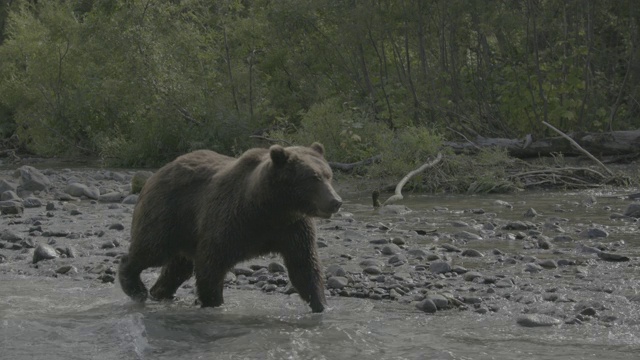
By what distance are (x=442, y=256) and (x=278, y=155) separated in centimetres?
330

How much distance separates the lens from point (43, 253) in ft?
33.0

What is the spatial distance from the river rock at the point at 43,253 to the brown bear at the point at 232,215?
2.49 metres

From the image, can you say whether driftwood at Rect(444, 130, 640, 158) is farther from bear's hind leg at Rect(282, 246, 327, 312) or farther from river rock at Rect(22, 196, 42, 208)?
bear's hind leg at Rect(282, 246, 327, 312)

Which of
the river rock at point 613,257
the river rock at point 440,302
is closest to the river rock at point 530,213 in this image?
the river rock at point 613,257

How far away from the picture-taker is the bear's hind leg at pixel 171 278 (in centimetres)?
794

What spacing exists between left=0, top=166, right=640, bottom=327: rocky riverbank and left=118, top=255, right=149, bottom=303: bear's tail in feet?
1.60

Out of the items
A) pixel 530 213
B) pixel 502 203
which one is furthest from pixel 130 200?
pixel 530 213

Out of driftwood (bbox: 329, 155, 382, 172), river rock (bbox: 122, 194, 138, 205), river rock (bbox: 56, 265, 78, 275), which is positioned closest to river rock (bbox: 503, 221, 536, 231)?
river rock (bbox: 56, 265, 78, 275)

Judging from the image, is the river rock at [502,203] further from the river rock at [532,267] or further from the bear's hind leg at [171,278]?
the bear's hind leg at [171,278]

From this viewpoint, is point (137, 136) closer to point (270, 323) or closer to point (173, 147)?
point (173, 147)

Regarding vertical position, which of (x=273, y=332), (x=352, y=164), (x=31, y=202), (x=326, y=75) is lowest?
(x=273, y=332)

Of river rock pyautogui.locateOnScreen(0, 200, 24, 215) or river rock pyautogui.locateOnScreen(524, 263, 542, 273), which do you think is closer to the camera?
river rock pyautogui.locateOnScreen(524, 263, 542, 273)

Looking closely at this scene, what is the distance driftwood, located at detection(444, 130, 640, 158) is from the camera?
17.1 metres

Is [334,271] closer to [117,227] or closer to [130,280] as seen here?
[130,280]
